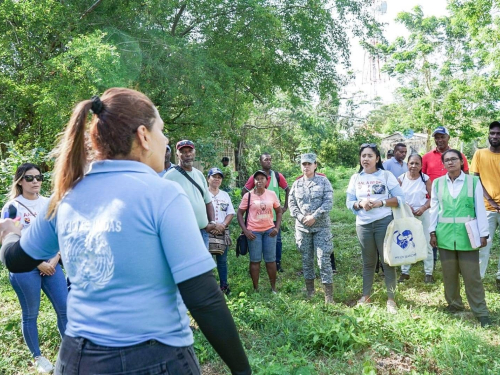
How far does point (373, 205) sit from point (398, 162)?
7.72 ft

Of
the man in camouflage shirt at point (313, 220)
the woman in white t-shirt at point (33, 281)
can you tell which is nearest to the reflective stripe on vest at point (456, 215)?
the man in camouflage shirt at point (313, 220)

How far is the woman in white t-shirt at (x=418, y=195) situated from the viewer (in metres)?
6.42

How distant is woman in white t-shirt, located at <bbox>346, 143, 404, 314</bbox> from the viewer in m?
5.33

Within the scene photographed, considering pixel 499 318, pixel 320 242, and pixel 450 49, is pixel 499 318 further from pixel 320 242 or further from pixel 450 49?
pixel 450 49

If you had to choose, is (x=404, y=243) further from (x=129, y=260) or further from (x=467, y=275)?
(x=129, y=260)

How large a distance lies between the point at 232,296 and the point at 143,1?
6.51 meters

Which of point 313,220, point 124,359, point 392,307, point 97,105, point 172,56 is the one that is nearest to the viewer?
point 124,359

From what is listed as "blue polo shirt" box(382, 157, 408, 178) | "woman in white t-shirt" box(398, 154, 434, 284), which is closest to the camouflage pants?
"woman in white t-shirt" box(398, 154, 434, 284)

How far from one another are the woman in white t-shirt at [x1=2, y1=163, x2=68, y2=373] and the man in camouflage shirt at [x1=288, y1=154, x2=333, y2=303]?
3.07m

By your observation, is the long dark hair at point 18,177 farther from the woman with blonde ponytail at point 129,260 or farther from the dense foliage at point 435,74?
the dense foliage at point 435,74

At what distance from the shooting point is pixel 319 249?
580 cm

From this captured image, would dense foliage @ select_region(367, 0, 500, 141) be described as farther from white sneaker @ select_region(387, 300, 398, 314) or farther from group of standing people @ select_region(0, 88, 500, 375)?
group of standing people @ select_region(0, 88, 500, 375)

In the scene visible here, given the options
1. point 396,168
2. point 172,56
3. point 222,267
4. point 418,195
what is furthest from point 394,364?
point 172,56

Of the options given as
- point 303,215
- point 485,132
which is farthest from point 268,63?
point 485,132
